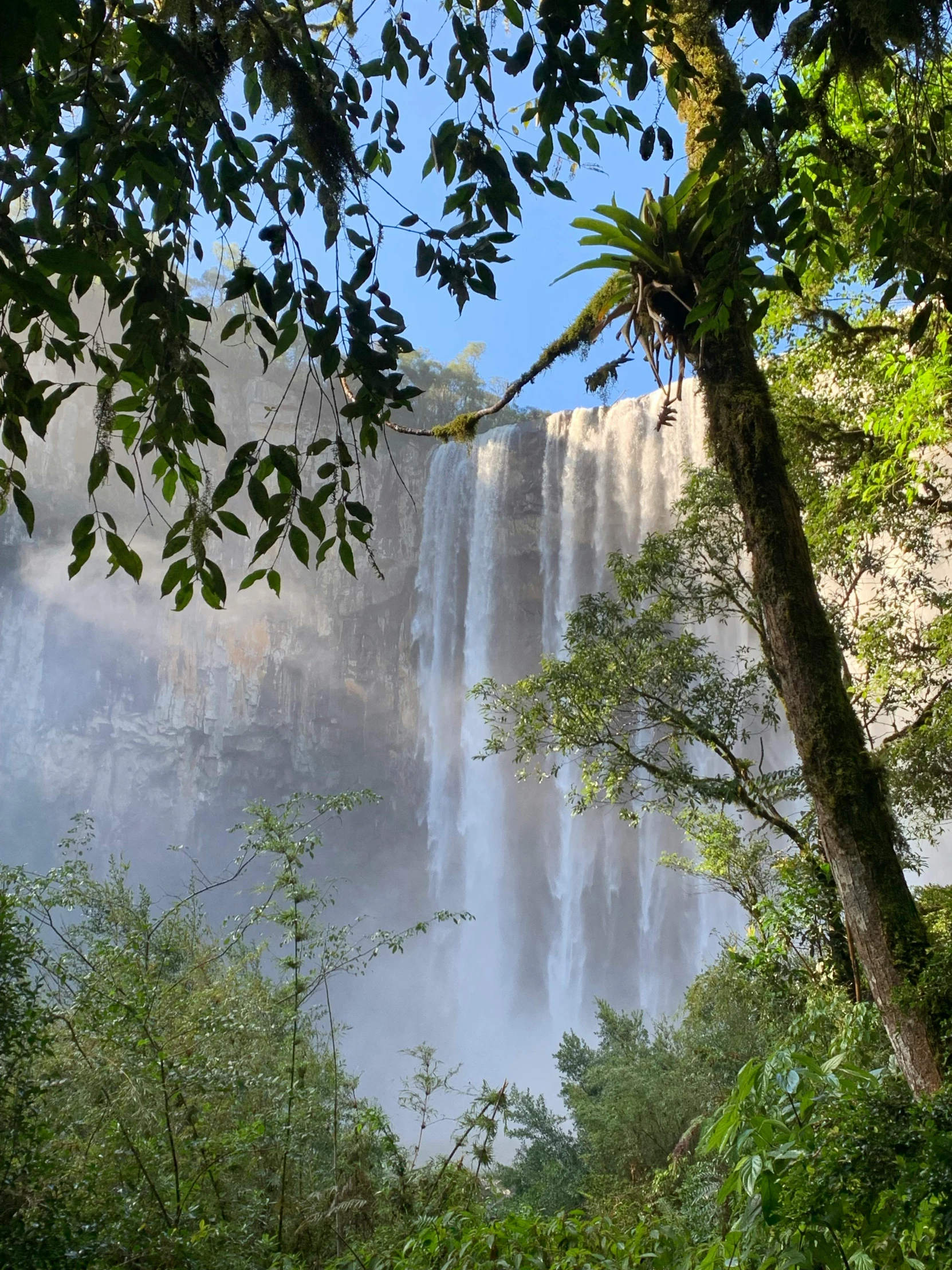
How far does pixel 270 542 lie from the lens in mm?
1373

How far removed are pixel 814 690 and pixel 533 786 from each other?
18768mm

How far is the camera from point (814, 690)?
2816mm

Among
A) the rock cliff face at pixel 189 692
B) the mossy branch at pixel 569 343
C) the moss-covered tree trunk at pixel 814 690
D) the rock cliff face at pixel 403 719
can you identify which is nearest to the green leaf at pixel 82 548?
the moss-covered tree trunk at pixel 814 690

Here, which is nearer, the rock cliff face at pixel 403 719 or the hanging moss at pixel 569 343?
the hanging moss at pixel 569 343

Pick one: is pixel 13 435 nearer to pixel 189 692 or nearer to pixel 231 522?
pixel 231 522

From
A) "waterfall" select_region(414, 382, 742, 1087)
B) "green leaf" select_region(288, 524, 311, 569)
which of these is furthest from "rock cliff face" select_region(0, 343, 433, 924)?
"green leaf" select_region(288, 524, 311, 569)

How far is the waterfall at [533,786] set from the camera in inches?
697

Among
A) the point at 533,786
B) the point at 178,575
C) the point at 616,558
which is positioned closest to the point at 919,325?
the point at 178,575

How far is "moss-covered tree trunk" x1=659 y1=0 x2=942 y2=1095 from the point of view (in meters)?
2.46

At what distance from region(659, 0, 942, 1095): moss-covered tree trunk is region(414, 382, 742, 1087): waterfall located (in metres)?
13.3

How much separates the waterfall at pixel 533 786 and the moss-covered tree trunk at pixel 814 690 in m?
13.3

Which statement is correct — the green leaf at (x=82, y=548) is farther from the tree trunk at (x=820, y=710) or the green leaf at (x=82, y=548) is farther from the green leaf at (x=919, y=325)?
the tree trunk at (x=820, y=710)

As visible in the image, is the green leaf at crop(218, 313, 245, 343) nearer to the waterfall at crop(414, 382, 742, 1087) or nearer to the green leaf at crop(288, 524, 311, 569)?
the green leaf at crop(288, 524, 311, 569)

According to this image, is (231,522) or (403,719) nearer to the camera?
(231,522)
